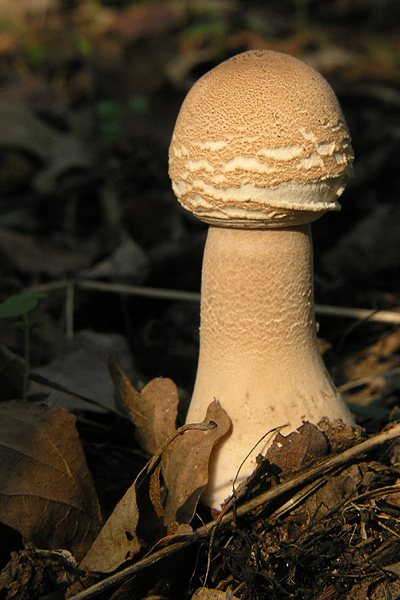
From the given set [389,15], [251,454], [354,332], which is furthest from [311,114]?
[389,15]

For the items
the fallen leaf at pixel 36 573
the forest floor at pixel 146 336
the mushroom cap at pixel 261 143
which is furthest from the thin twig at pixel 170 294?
the fallen leaf at pixel 36 573

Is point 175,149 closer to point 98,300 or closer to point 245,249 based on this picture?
point 245,249

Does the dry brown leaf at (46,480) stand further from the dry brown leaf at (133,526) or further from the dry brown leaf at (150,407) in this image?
the dry brown leaf at (150,407)

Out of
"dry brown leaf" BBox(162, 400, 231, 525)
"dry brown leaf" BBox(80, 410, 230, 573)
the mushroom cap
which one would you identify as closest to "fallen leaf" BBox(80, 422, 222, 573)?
"dry brown leaf" BBox(80, 410, 230, 573)

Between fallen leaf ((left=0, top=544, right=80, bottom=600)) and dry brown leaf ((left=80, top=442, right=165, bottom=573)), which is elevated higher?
dry brown leaf ((left=80, top=442, right=165, bottom=573))

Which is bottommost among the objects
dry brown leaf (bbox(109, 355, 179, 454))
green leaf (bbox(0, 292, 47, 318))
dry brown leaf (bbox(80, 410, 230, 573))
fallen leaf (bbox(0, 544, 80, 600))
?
fallen leaf (bbox(0, 544, 80, 600))

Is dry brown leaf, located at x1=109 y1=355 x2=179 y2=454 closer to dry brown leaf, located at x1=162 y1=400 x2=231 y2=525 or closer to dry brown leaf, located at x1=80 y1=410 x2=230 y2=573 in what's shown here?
dry brown leaf, located at x1=162 y1=400 x2=231 y2=525

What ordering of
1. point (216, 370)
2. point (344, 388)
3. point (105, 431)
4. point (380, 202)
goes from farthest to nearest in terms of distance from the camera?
point (380, 202), point (344, 388), point (105, 431), point (216, 370)
